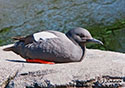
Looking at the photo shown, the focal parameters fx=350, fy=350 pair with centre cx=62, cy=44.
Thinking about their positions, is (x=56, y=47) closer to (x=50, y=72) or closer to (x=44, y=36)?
(x=44, y=36)

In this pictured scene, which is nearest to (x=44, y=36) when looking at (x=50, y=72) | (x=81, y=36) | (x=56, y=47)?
(x=56, y=47)

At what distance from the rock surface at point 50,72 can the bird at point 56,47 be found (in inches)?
5.2

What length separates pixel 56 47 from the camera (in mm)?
3342

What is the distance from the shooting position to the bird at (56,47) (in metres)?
3.34

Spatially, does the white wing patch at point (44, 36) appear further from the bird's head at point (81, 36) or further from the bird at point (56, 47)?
the bird's head at point (81, 36)

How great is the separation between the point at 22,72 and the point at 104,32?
4.53m

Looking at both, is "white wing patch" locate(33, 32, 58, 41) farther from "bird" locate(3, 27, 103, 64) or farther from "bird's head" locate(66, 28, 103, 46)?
"bird's head" locate(66, 28, 103, 46)

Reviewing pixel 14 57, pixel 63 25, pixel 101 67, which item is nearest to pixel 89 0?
pixel 63 25

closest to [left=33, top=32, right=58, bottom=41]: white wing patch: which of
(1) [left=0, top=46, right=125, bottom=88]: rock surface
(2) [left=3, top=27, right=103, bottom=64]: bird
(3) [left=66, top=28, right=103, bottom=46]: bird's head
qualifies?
(2) [left=3, top=27, right=103, bottom=64]: bird

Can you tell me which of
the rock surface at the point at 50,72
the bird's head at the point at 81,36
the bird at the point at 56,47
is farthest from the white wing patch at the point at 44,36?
the rock surface at the point at 50,72

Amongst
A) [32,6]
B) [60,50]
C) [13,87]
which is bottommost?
[13,87]

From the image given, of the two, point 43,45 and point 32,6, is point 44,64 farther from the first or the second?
point 32,6

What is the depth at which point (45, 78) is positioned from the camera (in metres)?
2.89

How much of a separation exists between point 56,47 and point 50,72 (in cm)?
41
